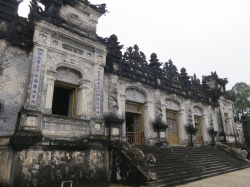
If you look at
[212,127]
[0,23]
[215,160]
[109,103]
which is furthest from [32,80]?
[212,127]

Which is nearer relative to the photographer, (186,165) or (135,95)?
(186,165)

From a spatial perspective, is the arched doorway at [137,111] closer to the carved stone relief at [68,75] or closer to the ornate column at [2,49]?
the carved stone relief at [68,75]

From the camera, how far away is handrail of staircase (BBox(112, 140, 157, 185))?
22.2 ft

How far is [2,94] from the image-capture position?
23.1ft

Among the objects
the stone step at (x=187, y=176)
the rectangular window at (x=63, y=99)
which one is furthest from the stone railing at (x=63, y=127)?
the stone step at (x=187, y=176)

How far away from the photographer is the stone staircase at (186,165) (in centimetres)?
740

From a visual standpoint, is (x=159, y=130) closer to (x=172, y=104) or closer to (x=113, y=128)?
(x=172, y=104)

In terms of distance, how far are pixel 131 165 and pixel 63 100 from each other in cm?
593

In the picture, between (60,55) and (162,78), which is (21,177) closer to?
(60,55)

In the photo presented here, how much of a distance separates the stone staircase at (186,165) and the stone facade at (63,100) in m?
1.58

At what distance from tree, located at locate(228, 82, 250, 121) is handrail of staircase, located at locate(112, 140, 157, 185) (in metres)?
27.3

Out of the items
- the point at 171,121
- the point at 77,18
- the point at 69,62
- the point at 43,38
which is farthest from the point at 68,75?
the point at 171,121

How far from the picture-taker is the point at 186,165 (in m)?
8.98

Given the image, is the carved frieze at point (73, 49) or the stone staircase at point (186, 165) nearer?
the stone staircase at point (186, 165)
